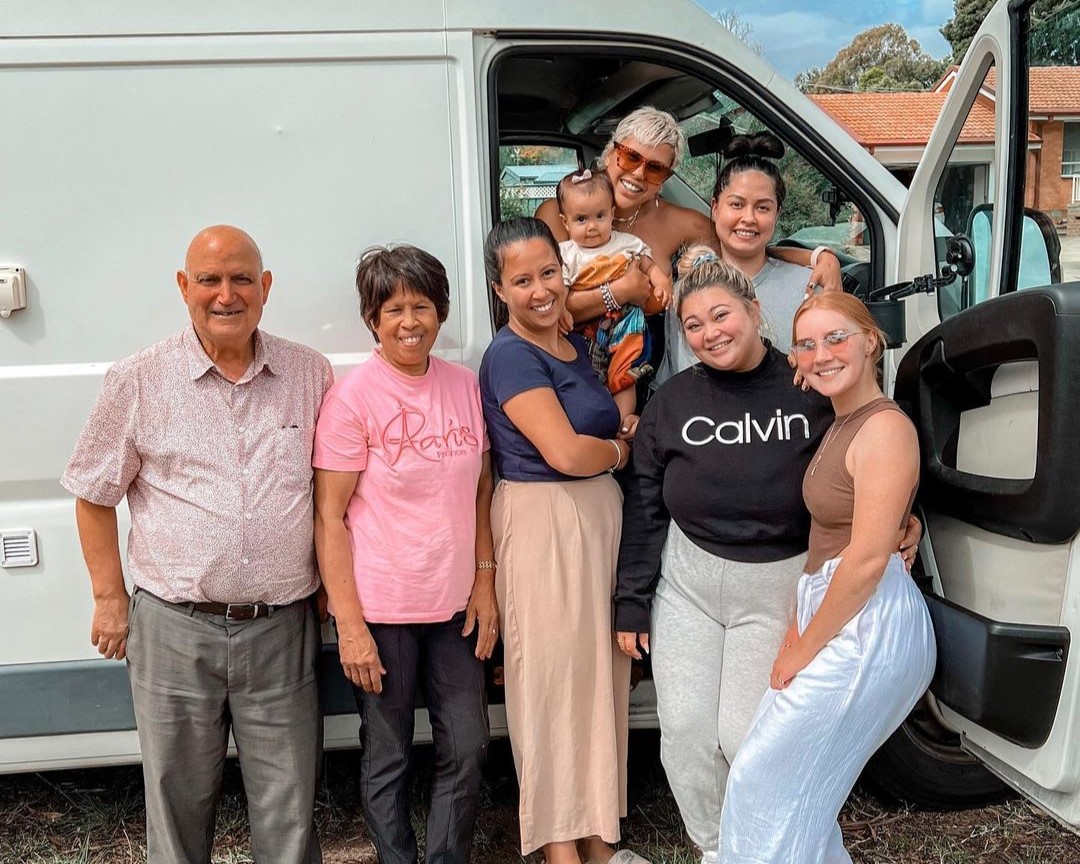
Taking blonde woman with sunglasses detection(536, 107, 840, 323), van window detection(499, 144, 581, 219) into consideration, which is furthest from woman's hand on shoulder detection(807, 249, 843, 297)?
van window detection(499, 144, 581, 219)

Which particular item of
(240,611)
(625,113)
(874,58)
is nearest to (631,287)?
(240,611)

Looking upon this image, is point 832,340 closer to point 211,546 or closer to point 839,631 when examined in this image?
point 839,631

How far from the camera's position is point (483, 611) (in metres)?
2.60

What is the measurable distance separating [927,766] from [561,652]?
3.90 ft

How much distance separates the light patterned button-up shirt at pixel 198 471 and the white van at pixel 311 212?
300 mm

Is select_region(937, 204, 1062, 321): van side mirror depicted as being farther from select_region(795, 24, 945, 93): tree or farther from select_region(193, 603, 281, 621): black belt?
select_region(795, 24, 945, 93): tree

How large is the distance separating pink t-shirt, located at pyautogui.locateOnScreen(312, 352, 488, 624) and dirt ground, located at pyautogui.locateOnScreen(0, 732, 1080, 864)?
36.3 inches

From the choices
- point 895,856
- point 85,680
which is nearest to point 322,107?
point 85,680

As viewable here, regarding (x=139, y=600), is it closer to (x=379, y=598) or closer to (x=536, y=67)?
(x=379, y=598)

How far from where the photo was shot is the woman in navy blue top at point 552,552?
2475 millimetres

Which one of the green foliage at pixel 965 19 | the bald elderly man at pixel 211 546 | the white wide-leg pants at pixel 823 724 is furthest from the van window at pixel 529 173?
the green foliage at pixel 965 19

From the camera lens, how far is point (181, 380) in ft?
7.67

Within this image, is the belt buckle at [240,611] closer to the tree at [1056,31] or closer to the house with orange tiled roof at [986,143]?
the house with orange tiled roof at [986,143]

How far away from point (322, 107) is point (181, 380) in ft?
2.62
